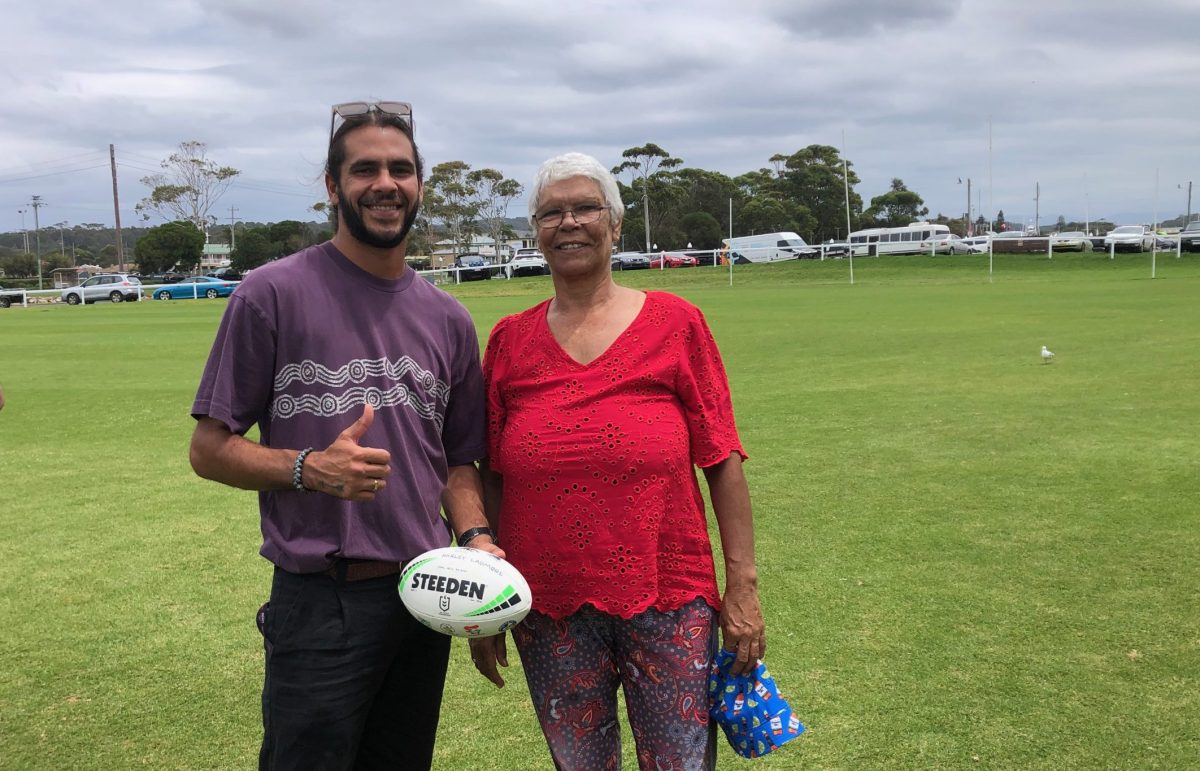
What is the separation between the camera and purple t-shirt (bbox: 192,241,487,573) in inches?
101

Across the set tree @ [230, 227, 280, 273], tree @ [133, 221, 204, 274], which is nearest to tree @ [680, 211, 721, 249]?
tree @ [230, 227, 280, 273]

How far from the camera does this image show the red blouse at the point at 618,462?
271 centimetres

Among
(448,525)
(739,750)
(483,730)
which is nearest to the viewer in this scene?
(739,750)

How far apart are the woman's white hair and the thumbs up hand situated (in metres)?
0.88

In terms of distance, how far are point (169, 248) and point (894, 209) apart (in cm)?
6762

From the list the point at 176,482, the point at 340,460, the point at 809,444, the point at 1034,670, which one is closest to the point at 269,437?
the point at 340,460

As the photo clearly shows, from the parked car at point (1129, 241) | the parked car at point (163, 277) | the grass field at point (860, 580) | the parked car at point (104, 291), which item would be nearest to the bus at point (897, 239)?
the parked car at point (1129, 241)

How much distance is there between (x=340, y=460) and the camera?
2439 millimetres

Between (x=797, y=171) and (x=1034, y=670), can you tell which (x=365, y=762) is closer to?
(x=1034, y=670)

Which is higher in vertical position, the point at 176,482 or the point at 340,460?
the point at 340,460

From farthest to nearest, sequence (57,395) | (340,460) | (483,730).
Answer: (57,395), (483,730), (340,460)

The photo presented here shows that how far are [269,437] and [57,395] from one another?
12812 millimetres

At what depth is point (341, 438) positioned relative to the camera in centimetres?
246

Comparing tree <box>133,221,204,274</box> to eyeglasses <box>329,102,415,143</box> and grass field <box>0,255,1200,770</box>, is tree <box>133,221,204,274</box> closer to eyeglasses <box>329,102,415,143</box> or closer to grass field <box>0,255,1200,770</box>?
grass field <box>0,255,1200,770</box>
